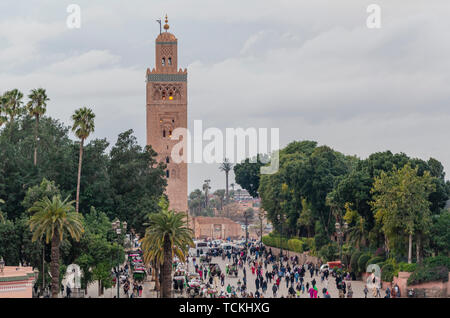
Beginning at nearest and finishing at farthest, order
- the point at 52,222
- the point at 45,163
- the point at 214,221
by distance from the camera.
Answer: the point at 52,222 → the point at 45,163 → the point at 214,221

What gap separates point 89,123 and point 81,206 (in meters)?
9.40

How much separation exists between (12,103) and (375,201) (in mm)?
30149

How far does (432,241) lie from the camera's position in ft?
180

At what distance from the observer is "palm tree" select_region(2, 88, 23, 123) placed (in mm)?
65363

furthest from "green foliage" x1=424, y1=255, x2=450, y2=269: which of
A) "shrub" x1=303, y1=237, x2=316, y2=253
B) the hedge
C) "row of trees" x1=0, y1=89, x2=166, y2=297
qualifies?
the hedge

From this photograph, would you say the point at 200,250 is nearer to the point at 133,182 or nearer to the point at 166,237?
the point at 133,182

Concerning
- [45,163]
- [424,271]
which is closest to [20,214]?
[45,163]

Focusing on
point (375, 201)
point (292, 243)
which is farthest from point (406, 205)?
point (292, 243)

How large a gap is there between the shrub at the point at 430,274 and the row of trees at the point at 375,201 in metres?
2.07

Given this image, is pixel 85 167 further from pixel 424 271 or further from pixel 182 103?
pixel 182 103

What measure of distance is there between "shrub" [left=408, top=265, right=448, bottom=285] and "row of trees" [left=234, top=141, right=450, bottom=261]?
6.80 feet

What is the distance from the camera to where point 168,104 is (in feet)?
366
